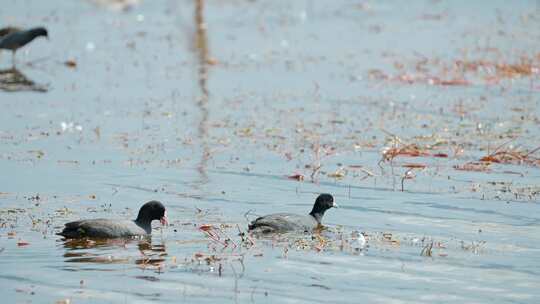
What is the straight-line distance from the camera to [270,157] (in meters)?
18.5

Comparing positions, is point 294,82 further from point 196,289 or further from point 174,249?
point 196,289

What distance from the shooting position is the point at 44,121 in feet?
69.5

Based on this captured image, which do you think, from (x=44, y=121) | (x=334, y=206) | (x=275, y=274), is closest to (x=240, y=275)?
(x=275, y=274)

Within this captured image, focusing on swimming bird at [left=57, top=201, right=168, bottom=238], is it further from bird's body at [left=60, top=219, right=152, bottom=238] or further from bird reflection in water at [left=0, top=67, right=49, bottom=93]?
bird reflection in water at [left=0, top=67, right=49, bottom=93]

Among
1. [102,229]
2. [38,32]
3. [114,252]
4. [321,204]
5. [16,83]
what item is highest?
[38,32]

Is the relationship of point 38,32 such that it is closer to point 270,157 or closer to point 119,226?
point 270,157

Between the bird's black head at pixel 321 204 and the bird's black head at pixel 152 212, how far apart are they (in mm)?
1909

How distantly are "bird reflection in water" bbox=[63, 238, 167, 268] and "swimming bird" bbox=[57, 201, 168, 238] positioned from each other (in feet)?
0.24

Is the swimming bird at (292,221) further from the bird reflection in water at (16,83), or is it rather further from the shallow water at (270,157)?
the bird reflection in water at (16,83)

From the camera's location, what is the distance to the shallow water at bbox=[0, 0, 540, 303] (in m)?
11.7

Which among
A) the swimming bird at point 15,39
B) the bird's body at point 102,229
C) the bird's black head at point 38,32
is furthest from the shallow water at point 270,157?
the bird's black head at point 38,32

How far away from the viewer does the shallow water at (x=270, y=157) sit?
1173 centimetres

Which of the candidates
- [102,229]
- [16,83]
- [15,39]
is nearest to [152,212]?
[102,229]

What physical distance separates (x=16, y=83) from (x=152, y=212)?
12.6 meters
